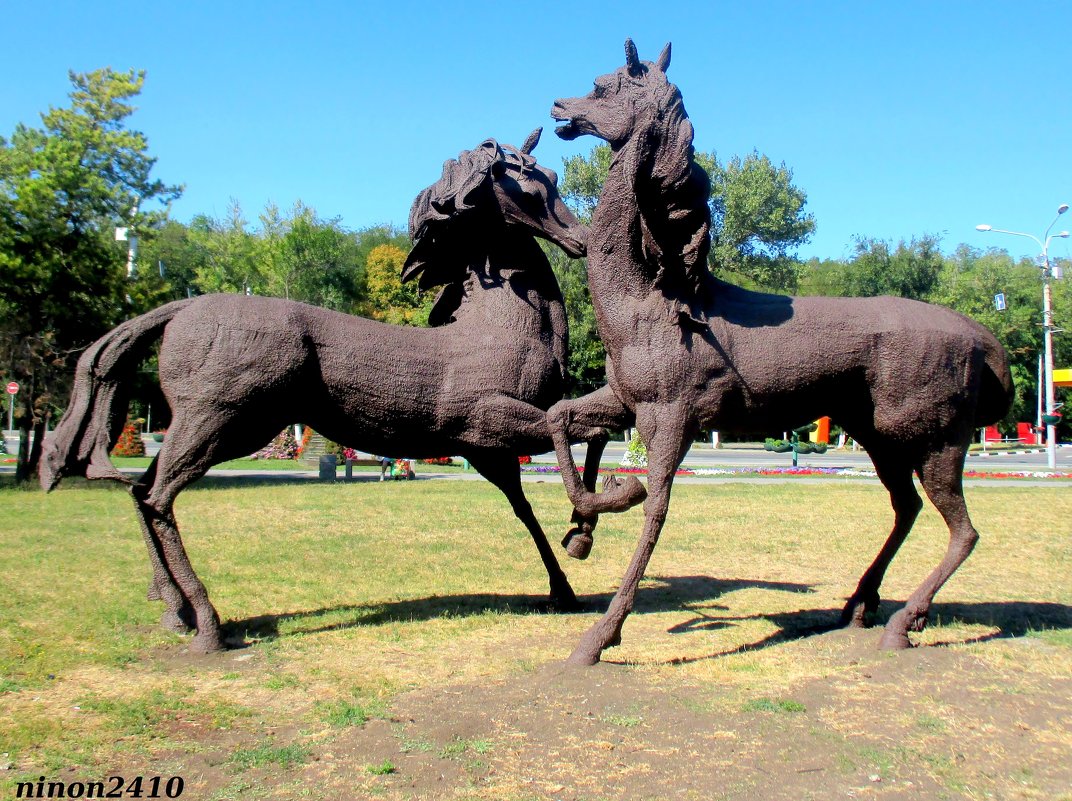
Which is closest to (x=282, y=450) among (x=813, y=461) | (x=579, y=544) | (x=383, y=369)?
(x=813, y=461)

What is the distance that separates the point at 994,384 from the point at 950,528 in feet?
3.17

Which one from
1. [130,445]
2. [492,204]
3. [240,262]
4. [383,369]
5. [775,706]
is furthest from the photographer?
[240,262]

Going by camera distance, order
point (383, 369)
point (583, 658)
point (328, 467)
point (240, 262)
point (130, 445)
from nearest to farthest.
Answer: point (583, 658) → point (383, 369) → point (328, 467) → point (130, 445) → point (240, 262)

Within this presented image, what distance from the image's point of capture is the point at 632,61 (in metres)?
5.19

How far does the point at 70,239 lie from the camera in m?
17.6

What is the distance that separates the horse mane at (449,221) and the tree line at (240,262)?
281 inches

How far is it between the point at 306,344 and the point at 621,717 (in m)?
3.00

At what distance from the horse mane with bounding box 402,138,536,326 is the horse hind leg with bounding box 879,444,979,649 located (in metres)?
3.38

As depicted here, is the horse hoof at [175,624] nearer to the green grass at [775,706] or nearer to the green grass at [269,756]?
the green grass at [269,756]

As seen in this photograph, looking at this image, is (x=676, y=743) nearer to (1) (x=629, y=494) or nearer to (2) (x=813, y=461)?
(1) (x=629, y=494)

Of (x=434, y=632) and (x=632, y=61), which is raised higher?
(x=632, y=61)

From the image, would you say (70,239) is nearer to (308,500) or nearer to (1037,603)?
(308,500)

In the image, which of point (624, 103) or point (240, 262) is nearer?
point (624, 103)

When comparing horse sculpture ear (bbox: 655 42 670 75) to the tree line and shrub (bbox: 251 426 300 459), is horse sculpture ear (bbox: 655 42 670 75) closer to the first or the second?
the tree line
